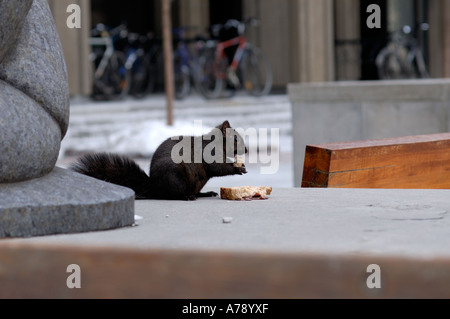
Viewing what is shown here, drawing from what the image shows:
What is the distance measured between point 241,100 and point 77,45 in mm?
3003

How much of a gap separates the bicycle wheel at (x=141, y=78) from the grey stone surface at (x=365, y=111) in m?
7.46

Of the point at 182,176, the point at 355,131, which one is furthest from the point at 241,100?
the point at 182,176

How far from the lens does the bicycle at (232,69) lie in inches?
567

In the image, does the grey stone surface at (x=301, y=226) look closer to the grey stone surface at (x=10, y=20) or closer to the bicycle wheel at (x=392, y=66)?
the grey stone surface at (x=10, y=20)

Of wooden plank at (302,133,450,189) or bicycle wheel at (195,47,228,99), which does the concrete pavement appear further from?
bicycle wheel at (195,47,228,99)

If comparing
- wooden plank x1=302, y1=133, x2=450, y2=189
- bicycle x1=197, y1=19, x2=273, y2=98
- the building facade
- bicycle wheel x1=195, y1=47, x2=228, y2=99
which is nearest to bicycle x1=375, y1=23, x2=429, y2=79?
the building facade

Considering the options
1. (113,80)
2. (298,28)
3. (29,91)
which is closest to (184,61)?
(113,80)

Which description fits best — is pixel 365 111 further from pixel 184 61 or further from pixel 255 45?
pixel 255 45

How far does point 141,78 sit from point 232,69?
159 centimetres

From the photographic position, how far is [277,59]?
17.1 metres

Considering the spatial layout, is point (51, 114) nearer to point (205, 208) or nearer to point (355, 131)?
point (205, 208)

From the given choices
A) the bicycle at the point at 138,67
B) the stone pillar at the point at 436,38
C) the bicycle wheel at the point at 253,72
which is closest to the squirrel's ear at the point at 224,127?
the bicycle at the point at 138,67

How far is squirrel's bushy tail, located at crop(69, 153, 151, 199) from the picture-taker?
340 cm
